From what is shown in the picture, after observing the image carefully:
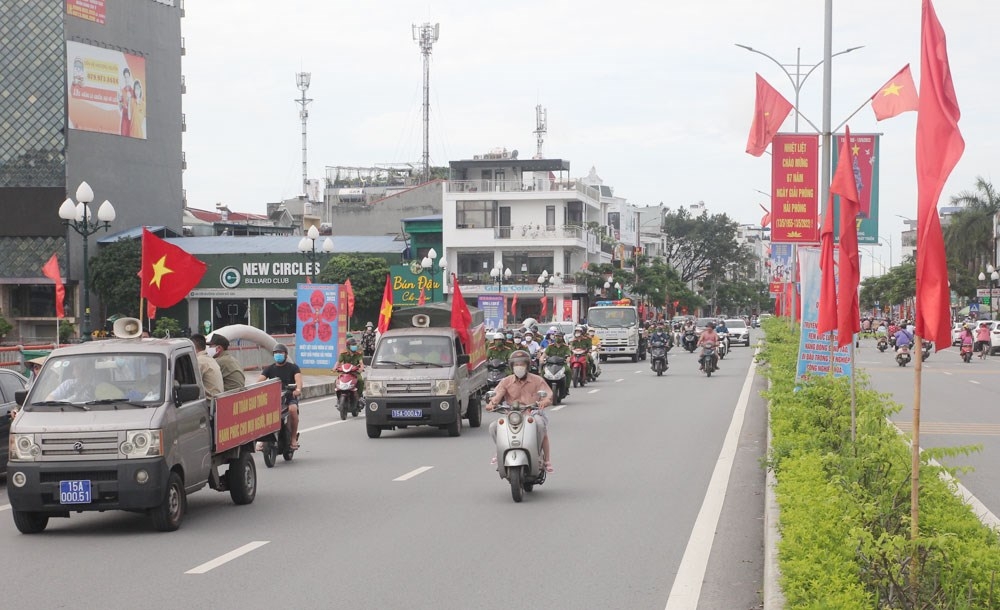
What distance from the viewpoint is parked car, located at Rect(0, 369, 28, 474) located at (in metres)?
14.7

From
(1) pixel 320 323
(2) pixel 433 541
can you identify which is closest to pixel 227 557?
(2) pixel 433 541

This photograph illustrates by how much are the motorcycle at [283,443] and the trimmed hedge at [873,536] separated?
24.1 ft

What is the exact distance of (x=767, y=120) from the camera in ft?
101

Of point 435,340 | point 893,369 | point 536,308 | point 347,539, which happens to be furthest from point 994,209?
point 347,539

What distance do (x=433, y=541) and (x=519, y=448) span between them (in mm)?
2641

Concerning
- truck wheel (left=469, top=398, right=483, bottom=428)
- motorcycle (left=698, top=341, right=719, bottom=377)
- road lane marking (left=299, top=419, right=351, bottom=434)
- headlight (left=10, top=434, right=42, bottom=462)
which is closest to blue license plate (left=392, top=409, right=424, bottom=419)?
truck wheel (left=469, top=398, right=483, bottom=428)

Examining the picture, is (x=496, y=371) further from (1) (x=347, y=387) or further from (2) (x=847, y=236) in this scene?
(2) (x=847, y=236)

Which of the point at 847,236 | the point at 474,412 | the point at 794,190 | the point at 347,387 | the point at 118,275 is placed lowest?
the point at 474,412

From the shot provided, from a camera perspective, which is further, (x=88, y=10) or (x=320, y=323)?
(x=88, y=10)

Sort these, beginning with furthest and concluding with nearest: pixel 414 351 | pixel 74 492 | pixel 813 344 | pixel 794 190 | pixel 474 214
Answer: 1. pixel 474 214
2. pixel 794 190
3. pixel 414 351
4. pixel 813 344
5. pixel 74 492

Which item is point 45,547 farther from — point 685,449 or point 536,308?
point 536,308

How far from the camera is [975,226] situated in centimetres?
8788

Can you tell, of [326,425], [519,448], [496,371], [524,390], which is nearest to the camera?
[519,448]

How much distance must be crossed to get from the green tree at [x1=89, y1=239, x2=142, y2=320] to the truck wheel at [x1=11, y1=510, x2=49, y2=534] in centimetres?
6063
